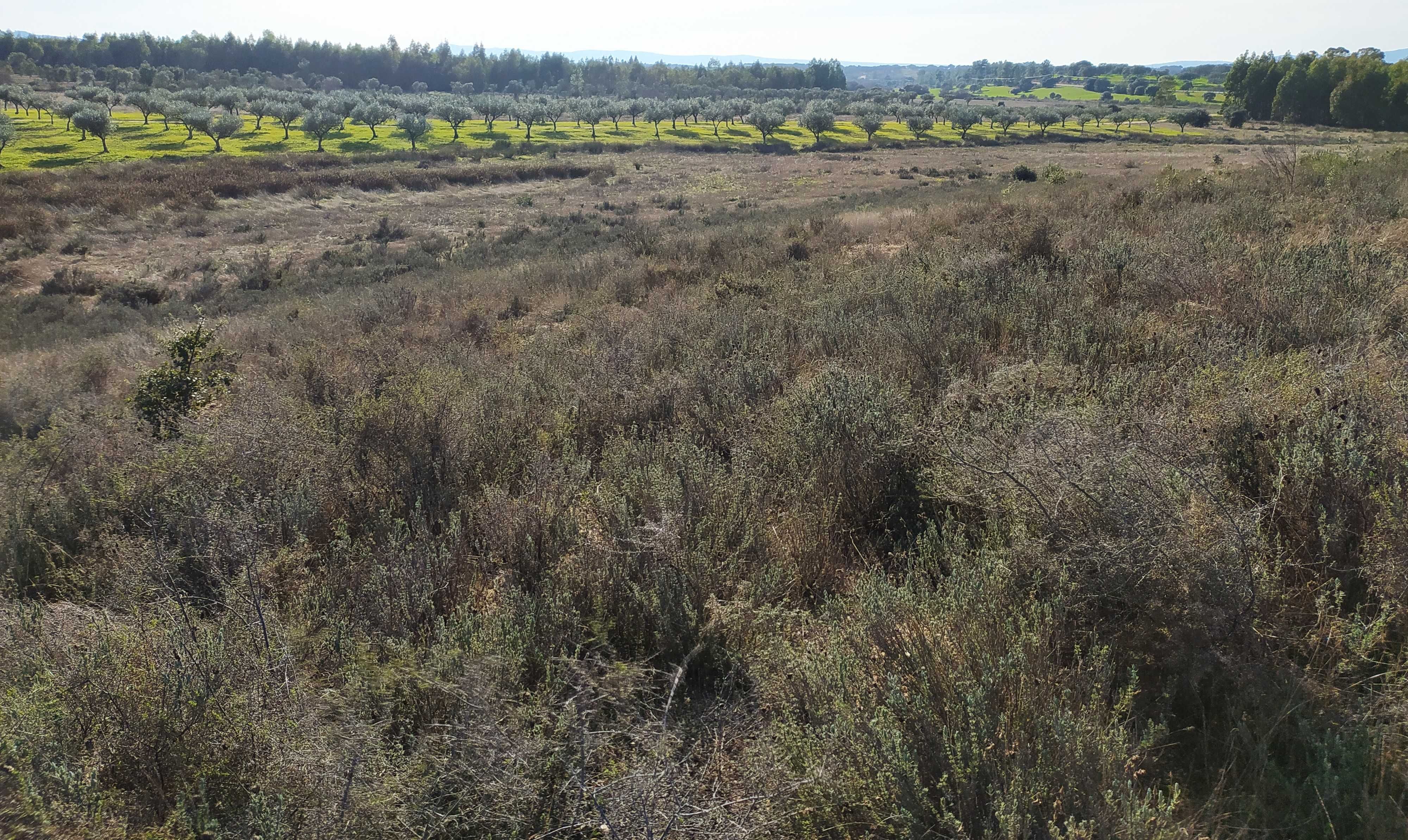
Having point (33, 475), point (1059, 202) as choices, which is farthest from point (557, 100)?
point (33, 475)

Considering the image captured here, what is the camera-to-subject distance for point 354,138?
65.3 m

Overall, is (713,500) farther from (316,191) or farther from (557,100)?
(557,100)

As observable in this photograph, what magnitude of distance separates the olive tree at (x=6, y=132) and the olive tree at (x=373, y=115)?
2506 cm

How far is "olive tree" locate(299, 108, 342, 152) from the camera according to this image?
6072cm

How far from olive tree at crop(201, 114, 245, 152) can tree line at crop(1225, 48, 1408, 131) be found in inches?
3843

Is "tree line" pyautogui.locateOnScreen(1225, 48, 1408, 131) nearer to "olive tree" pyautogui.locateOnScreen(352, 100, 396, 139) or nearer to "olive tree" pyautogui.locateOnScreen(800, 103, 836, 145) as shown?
"olive tree" pyautogui.locateOnScreen(800, 103, 836, 145)

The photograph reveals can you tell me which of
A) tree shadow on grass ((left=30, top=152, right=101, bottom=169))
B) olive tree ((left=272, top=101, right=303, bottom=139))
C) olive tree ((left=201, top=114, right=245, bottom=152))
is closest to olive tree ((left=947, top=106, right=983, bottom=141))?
olive tree ((left=272, top=101, right=303, bottom=139))

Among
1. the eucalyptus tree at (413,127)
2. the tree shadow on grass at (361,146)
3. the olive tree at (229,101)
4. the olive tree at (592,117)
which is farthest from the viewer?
the olive tree at (592,117)

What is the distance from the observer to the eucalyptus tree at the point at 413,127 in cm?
6419

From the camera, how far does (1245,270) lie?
6203 millimetres

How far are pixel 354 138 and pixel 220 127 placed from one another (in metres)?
11.8

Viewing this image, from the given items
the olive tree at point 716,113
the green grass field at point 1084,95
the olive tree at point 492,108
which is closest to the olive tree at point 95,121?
the olive tree at point 492,108

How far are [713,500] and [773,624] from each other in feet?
2.77

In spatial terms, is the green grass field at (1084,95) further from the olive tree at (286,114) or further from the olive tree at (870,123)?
the olive tree at (286,114)
